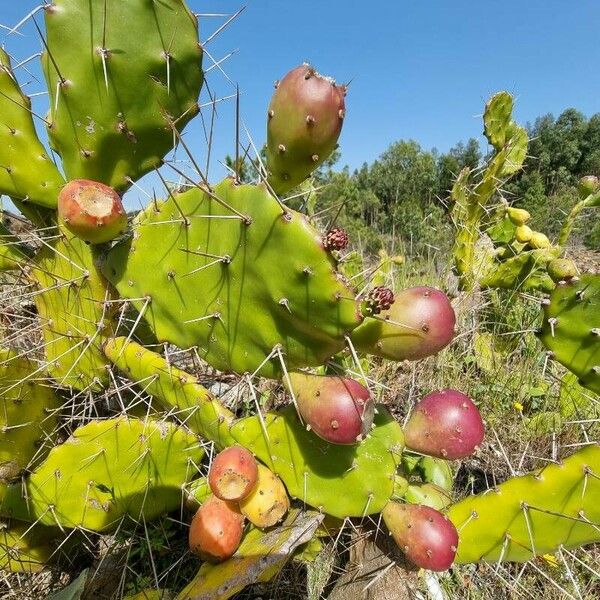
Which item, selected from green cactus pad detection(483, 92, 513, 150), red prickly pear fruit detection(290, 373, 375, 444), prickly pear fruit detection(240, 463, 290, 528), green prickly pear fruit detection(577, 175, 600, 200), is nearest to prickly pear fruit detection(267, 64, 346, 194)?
red prickly pear fruit detection(290, 373, 375, 444)

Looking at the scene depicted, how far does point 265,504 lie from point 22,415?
70 centimetres

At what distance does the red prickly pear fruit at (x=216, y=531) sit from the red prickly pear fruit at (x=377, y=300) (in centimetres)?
48

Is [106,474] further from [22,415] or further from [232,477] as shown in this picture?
[232,477]

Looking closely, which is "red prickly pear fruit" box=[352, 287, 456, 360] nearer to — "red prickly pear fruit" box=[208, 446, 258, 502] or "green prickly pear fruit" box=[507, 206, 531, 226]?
"red prickly pear fruit" box=[208, 446, 258, 502]

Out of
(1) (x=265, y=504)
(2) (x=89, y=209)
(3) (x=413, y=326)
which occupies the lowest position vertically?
(1) (x=265, y=504)

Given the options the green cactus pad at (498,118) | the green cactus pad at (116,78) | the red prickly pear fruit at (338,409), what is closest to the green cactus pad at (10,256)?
the green cactus pad at (116,78)

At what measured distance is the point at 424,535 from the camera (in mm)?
881

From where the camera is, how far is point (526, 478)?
3.32ft

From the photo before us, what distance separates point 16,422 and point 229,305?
69 centimetres

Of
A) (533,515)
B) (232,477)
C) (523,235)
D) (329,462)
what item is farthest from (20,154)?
(523,235)

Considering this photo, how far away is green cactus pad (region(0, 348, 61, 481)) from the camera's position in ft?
3.74

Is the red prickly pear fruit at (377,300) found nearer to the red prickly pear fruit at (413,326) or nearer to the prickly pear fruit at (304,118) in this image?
the red prickly pear fruit at (413,326)

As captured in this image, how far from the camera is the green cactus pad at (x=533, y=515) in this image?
3.23ft

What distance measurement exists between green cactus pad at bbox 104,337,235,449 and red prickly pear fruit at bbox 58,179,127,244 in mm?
292
